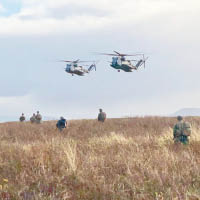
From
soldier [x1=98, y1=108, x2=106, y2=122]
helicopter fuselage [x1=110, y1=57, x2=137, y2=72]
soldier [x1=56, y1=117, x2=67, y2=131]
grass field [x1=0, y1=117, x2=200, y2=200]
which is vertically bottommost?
grass field [x1=0, y1=117, x2=200, y2=200]

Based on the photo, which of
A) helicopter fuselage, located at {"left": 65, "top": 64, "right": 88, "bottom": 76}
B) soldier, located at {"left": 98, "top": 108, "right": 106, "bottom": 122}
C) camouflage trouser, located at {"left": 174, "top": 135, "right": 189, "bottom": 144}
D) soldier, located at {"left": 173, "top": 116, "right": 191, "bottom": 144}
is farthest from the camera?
helicopter fuselage, located at {"left": 65, "top": 64, "right": 88, "bottom": 76}

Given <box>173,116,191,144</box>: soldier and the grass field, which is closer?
the grass field

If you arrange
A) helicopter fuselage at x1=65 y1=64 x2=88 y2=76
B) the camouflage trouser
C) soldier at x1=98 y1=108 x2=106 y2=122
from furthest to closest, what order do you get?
1. helicopter fuselage at x1=65 y1=64 x2=88 y2=76
2. soldier at x1=98 y1=108 x2=106 y2=122
3. the camouflage trouser

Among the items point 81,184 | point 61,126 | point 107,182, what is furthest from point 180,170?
point 61,126

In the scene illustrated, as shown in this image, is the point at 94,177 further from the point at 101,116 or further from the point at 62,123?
the point at 101,116

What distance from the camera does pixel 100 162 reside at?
24.9 ft

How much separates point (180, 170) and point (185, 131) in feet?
14.5

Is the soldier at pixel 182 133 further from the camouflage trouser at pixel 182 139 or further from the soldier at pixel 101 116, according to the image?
the soldier at pixel 101 116

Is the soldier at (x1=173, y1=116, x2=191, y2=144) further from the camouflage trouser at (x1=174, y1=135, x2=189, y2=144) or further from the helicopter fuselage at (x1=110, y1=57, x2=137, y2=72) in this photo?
the helicopter fuselage at (x1=110, y1=57, x2=137, y2=72)

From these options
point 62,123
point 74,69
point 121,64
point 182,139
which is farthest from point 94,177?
point 74,69

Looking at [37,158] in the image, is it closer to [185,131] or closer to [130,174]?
[130,174]

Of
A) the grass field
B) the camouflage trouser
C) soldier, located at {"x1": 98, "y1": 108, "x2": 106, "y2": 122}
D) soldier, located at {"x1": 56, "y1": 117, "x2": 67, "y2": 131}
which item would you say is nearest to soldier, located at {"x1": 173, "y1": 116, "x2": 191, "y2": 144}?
the camouflage trouser

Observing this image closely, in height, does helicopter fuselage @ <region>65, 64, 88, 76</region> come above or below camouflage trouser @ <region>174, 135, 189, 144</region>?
above

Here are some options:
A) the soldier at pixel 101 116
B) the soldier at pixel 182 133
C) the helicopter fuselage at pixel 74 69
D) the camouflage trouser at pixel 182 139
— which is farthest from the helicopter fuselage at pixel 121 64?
the camouflage trouser at pixel 182 139
